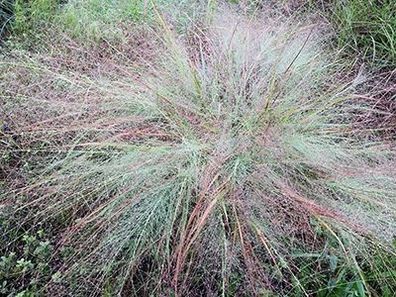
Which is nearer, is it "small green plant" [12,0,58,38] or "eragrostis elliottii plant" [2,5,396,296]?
"eragrostis elliottii plant" [2,5,396,296]

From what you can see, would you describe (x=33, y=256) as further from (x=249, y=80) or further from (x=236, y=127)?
(x=249, y=80)

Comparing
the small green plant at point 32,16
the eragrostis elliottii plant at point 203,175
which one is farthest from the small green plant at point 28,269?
the small green plant at point 32,16

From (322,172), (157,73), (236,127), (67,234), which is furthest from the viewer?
(157,73)

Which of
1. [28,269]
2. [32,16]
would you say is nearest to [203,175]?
[28,269]

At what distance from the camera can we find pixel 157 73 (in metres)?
1.93

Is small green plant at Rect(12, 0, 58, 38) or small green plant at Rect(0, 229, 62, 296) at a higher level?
small green plant at Rect(12, 0, 58, 38)

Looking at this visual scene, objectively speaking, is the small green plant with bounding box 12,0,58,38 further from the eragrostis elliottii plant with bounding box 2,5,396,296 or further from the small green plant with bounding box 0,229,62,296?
the small green plant with bounding box 0,229,62,296

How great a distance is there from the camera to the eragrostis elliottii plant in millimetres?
1470

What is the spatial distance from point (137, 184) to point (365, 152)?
716 millimetres

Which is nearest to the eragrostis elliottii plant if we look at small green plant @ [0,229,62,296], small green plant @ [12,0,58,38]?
small green plant @ [0,229,62,296]

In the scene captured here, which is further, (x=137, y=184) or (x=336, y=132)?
(x=336, y=132)

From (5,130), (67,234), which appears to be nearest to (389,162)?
(67,234)

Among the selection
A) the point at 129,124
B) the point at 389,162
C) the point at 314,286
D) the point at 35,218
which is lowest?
the point at 314,286

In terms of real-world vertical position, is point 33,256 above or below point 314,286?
above
